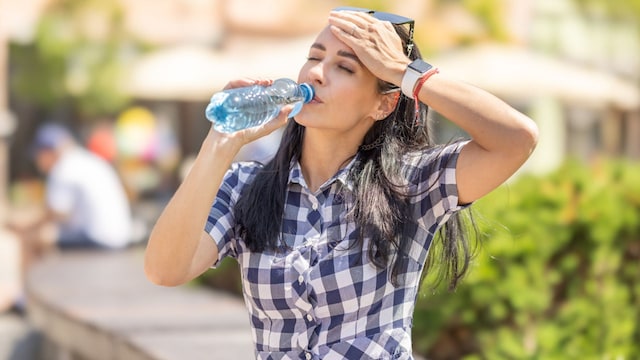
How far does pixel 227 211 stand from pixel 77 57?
13.8 meters

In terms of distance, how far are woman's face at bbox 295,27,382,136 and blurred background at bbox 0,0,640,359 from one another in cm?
114

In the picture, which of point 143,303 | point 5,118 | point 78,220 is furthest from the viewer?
point 5,118

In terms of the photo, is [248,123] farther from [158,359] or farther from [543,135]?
[543,135]

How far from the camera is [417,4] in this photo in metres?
20.2

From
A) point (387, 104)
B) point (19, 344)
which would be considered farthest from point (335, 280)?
point (19, 344)

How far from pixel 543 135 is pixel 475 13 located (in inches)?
103

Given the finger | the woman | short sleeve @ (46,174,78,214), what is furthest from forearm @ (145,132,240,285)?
short sleeve @ (46,174,78,214)

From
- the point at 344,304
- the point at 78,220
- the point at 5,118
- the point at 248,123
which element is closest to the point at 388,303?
the point at 344,304

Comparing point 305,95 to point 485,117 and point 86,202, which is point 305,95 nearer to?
point 485,117

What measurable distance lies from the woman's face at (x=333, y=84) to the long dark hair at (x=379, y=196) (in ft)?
0.25

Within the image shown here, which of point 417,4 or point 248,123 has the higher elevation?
point 248,123

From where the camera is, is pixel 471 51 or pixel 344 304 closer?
pixel 344 304

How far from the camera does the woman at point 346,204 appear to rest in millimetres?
2318

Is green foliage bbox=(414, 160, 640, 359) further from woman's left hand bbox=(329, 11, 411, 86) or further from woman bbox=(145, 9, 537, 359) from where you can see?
woman's left hand bbox=(329, 11, 411, 86)
